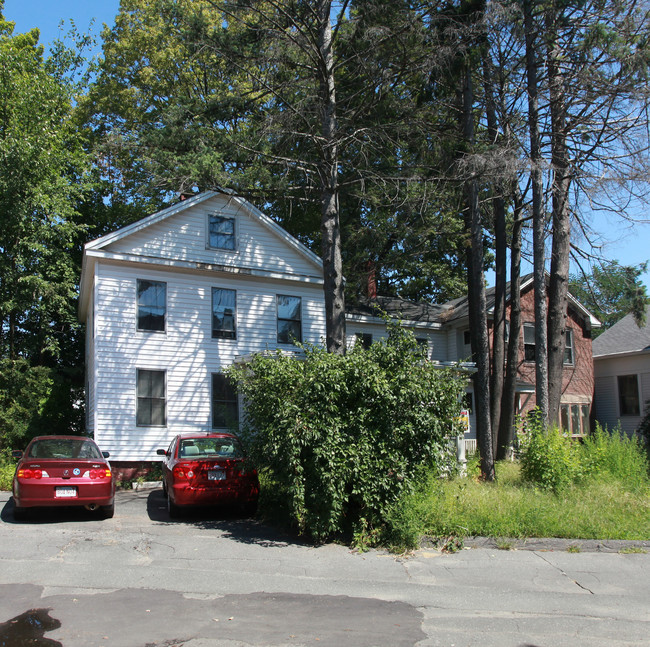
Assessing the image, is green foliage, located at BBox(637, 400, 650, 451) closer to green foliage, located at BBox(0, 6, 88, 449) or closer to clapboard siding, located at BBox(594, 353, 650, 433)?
clapboard siding, located at BBox(594, 353, 650, 433)

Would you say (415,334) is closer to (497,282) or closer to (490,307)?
(490,307)

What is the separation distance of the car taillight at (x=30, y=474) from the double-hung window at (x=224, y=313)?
350 inches

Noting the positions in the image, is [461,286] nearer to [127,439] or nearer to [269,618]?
[127,439]

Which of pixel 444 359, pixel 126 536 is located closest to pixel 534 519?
pixel 126 536

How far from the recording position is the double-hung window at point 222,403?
720 inches

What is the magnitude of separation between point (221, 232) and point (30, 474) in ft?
35.0

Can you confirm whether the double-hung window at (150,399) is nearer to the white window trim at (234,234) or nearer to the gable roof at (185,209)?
the gable roof at (185,209)

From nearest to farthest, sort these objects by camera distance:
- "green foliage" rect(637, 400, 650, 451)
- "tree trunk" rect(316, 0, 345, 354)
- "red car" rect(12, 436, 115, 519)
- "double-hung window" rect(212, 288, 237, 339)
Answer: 1. "red car" rect(12, 436, 115, 519)
2. "tree trunk" rect(316, 0, 345, 354)
3. "double-hung window" rect(212, 288, 237, 339)
4. "green foliage" rect(637, 400, 650, 451)

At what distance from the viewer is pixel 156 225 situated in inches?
709

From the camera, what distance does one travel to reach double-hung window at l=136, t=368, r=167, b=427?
17.1 metres

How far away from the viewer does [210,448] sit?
1136 cm

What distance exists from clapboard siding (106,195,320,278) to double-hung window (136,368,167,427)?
3.58 meters

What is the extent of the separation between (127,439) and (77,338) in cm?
895

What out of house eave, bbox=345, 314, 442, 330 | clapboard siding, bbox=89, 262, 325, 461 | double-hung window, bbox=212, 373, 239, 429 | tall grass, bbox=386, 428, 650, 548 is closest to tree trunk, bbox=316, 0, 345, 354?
tall grass, bbox=386, 428, 650, 548
